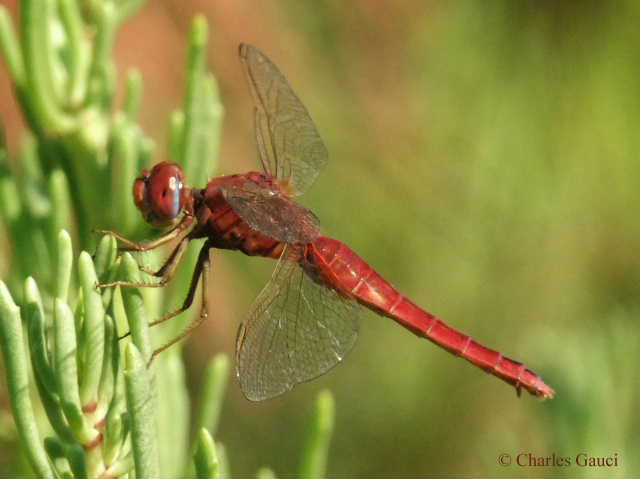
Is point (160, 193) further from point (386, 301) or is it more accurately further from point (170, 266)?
point (386, 301)

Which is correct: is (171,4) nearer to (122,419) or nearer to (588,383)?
(588,383)

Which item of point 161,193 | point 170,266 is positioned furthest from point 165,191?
point 170,266

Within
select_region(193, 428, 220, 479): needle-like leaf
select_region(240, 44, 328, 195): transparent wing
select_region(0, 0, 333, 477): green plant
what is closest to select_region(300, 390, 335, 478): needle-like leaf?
select_region(0, 0, 333, 477): green plant

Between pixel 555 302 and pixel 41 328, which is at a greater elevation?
pixel 555 302

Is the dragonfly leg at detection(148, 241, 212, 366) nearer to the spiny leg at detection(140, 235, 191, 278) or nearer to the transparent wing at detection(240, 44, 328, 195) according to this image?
the spiny leg at detection(140, 235, 191, 278)

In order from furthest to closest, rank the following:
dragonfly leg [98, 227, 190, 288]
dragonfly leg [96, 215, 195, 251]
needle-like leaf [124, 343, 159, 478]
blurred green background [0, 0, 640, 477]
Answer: blurred green background [0, 0, 640, 477] < dragonfly leg [98, 227, 190, 288] < dragonfly leg [96, 215, 195, 251] < needle-like leaf [124, 343, 159, 478]

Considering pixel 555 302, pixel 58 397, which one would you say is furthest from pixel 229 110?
pixel 58 397
